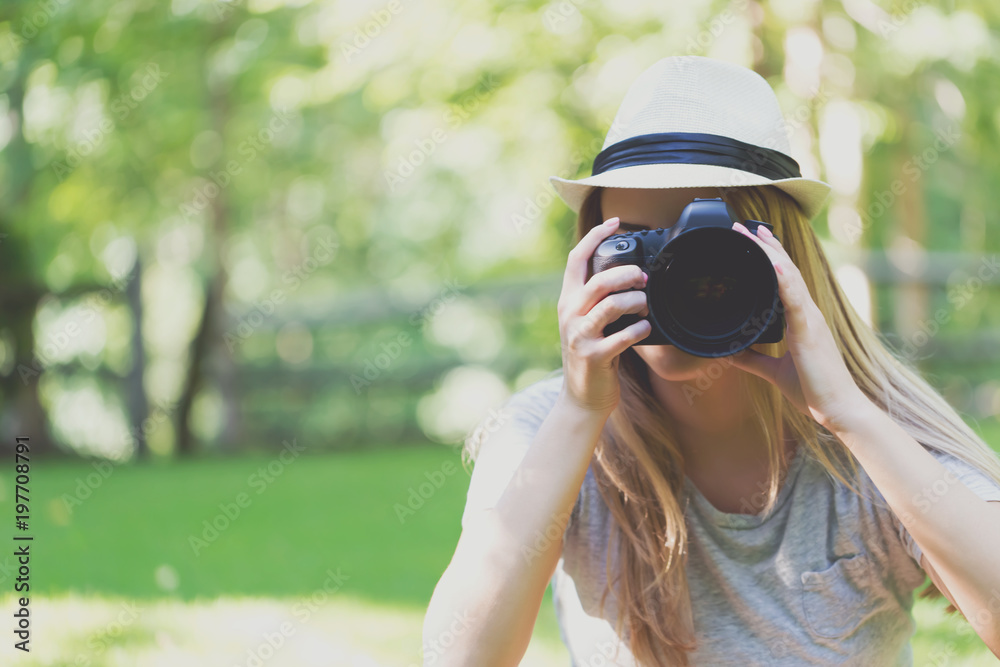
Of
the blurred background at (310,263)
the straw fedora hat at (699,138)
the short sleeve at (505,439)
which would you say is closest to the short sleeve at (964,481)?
the straw fedora hat at (699,138)

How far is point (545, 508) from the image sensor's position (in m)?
1.44

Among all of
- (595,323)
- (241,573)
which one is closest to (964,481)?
(595,323)

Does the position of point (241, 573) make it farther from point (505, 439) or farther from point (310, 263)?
point (310, 263)

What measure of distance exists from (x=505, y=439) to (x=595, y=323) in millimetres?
314

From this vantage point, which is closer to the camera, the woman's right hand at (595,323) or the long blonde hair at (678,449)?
the woman's right hand at (595,323)

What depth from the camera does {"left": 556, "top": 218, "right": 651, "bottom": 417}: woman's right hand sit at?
1.40 m

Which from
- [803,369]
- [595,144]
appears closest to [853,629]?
[803,369]

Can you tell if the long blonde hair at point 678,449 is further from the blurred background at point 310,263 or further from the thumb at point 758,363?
the blurred background at point 310,263

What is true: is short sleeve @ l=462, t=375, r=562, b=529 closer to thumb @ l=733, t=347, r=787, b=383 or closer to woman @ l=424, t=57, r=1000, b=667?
woman @ l=424, t=57, r=1000, b=667

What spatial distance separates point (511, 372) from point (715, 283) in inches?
328

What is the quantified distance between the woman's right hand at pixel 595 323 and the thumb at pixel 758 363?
0.21 meters

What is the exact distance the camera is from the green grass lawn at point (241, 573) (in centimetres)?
256

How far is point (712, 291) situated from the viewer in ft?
4.69

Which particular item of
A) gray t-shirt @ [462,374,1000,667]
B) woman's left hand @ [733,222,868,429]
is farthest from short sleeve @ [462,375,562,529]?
woman's left hand @ [733,222,868,429]
